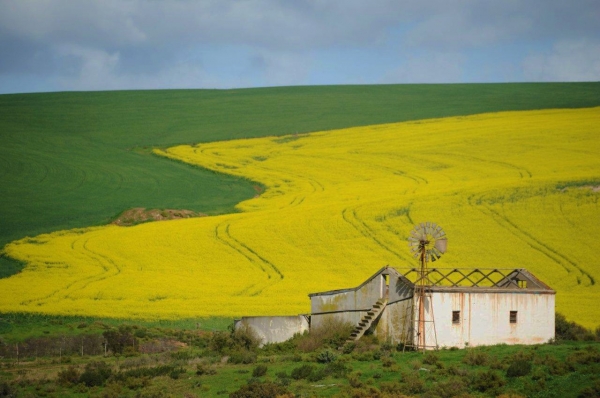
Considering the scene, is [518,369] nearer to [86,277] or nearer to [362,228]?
[86,277]

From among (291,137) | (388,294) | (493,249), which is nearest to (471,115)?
(291,137)

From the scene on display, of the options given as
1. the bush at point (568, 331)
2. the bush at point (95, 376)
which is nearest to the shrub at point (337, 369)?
the bush at point (95, 376)

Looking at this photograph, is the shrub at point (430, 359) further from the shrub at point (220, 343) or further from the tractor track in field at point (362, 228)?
the tractor track in field at point (362, 228)

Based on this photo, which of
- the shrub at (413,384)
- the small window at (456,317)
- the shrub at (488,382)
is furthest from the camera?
the small window at (456,317)

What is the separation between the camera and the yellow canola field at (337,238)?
164 feet

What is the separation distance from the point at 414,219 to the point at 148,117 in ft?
192

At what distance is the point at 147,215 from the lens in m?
70.4

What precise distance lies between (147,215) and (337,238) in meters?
17.2

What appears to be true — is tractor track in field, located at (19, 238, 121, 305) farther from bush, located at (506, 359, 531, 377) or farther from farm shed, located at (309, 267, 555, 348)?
bush, located at (506, 359, 531, 377)

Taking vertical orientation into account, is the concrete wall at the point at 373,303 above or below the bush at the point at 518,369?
above

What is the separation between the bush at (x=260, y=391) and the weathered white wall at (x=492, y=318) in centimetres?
917

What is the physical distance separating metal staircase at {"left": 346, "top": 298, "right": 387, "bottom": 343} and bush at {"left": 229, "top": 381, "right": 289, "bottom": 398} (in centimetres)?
908

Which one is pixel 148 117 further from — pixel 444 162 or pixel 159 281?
pixel 159 281

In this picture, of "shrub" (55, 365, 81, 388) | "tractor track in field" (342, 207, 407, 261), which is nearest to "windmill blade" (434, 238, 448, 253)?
"shrub" (55, 365, 81, 388)
